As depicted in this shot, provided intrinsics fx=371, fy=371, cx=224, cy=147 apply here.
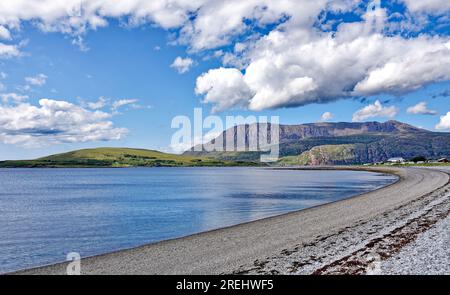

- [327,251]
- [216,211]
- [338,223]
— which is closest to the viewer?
[327,251]

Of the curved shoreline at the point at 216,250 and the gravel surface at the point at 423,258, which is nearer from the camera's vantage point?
the gravel surface at the point at 423,258

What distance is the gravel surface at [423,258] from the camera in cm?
1346

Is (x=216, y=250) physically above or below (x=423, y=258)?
below

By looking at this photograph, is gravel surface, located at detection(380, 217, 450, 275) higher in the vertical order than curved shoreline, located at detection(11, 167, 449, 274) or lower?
higher

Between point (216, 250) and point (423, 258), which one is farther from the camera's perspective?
point (216, 250)

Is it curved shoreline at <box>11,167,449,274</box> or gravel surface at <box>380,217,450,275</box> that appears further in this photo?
curved shoreline at <box>11,167,449,274</box>

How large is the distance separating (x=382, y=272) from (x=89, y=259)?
15652mm

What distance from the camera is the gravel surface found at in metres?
13.5

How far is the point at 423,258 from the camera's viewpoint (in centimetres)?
1483

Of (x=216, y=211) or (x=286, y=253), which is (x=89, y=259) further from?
(x=216, y=211)

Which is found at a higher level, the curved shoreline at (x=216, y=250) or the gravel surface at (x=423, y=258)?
the gravel surface at (x=423, y=258)
